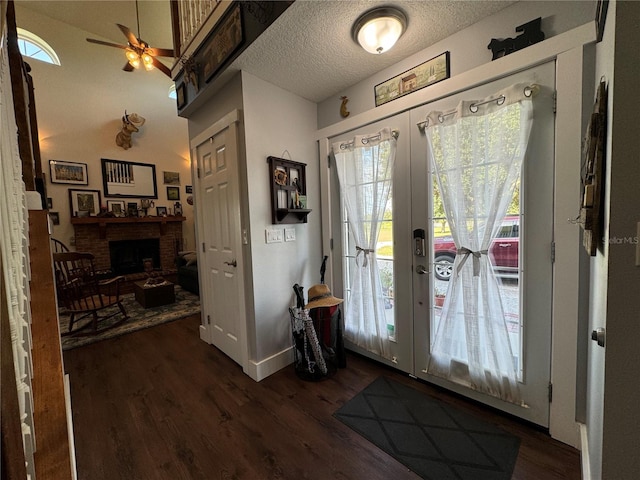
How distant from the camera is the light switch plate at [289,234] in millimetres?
2326

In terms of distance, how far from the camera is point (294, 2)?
141cm

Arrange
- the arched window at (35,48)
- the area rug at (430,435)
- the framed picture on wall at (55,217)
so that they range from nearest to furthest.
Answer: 1. the area rug at (430,435)
2. the arched window at (35,48)
3. the framed picture on wall at (55,217)

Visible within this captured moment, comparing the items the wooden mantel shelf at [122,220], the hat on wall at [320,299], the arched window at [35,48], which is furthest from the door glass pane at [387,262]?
the arched window at [35,48]

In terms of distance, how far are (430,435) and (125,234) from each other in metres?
6.39

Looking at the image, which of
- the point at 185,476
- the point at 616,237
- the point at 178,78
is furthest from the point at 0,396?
the point at 178,78

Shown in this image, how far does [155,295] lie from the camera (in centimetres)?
402

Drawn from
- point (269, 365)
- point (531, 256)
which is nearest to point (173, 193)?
point (269, 365)

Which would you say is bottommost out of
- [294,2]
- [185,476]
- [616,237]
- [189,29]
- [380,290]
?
[185,476]

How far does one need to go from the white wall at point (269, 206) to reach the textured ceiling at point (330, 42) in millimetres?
169

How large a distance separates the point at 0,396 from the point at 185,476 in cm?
127

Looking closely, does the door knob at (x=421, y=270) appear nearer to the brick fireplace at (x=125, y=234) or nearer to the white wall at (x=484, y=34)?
the white wall at (x=484, y=34)

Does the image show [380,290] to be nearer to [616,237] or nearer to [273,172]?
[273,172]

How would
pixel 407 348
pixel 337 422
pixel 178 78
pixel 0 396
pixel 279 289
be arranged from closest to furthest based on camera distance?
pixel 0 396 < pixel 337 422 < pixel 407 348 < pixel 279 289 < pixel 178 78

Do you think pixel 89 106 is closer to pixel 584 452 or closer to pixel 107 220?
pixel 107 220
